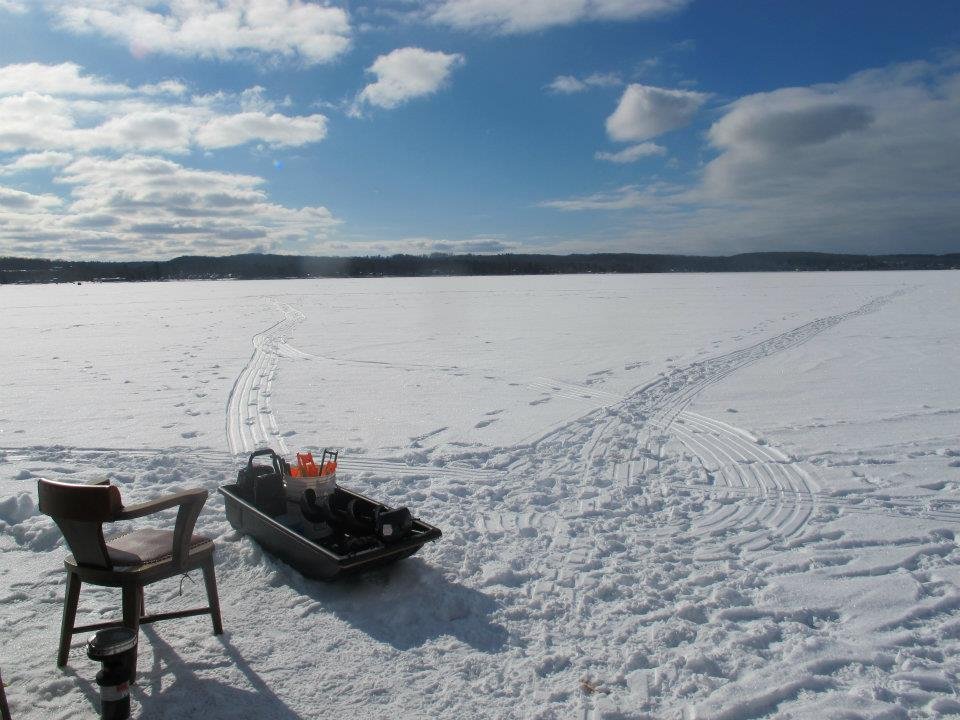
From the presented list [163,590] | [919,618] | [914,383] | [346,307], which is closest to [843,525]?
[919,618]

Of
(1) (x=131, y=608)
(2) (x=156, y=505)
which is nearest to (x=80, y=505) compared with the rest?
(2) (x=156, y=505)

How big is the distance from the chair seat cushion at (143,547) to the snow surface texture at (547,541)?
0.48 meters

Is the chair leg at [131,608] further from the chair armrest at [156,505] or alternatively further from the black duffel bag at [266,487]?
the black duffel bag at [266,487]

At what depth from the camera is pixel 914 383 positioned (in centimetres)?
891

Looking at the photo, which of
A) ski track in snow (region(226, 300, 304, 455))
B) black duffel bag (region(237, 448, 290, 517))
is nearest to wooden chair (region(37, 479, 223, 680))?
black duffel bag (region(237, 448, 290, 517))

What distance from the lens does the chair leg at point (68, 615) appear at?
2727 millimetres

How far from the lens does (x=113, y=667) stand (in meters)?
2.23

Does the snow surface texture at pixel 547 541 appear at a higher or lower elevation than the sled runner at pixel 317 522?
lower

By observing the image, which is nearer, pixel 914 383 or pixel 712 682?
pixel 712 682

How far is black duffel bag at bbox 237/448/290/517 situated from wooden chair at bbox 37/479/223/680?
1003 millimetres

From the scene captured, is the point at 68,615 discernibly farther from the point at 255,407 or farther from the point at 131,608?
the point at 255,407

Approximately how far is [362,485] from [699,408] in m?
4.43

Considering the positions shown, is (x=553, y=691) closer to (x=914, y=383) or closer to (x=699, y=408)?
(x=699, y=408)

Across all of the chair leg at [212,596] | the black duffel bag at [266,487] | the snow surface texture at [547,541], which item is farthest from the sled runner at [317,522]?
the chair leg at [212,596]
